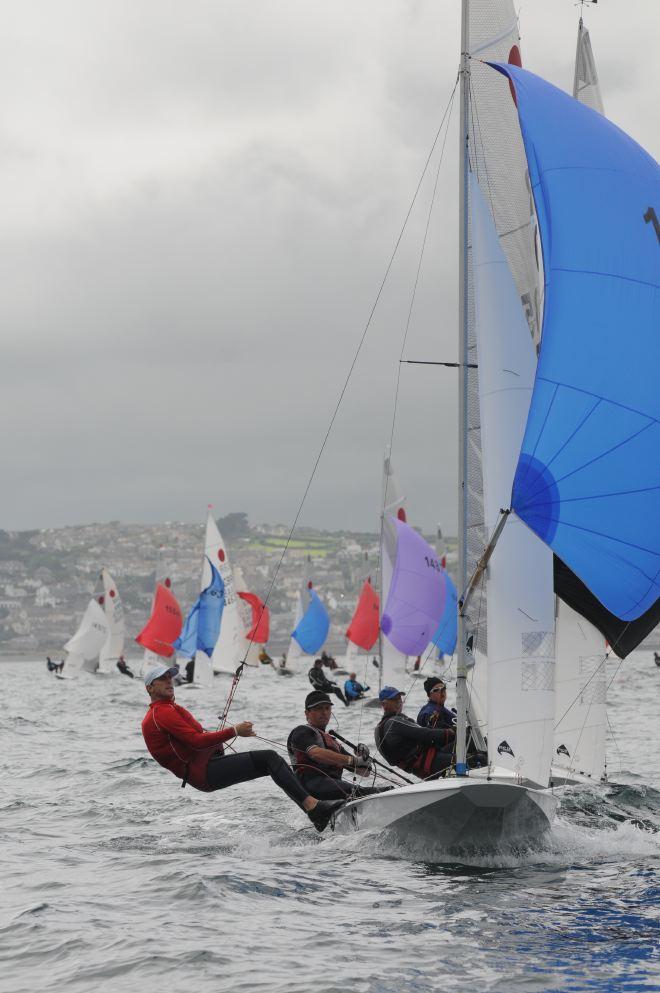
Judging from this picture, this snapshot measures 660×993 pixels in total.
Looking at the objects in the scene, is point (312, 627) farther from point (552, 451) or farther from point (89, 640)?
point (552, 451)

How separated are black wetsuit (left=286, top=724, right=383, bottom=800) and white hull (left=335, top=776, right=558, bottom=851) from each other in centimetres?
119

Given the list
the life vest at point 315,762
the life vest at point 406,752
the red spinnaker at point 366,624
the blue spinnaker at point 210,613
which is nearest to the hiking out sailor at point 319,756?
the life vest at point 315,762

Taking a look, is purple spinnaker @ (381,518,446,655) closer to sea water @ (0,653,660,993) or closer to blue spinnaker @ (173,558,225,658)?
sea water @ (0,653,660,993)

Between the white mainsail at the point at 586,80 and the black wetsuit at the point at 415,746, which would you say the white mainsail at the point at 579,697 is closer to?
the black wetsuit at the point at 415,746

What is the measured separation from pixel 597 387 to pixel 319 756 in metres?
3.74

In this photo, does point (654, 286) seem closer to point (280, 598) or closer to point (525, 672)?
point (525, 672)

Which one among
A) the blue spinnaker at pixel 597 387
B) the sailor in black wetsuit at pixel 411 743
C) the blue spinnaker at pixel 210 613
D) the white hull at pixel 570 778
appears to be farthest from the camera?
the blue spinnaker at pixel 210 613

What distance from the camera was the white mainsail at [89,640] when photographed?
1724 inches

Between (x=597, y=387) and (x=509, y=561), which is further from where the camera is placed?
(x=509, y=561)

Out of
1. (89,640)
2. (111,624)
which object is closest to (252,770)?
(89,640)

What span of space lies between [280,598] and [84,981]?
514 ft

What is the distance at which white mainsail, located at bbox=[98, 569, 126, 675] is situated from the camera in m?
45.1

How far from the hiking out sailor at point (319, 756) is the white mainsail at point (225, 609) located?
26.6 meters

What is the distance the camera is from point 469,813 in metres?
8.24
